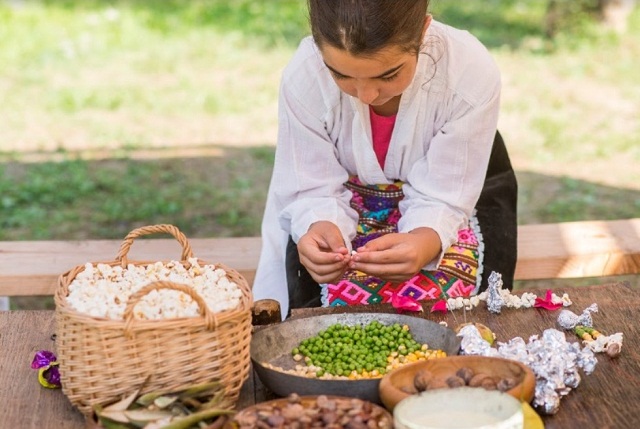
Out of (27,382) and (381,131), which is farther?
(381,131)

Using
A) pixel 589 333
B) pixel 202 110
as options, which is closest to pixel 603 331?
pixel 589 333

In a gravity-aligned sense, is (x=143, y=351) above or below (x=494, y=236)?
above

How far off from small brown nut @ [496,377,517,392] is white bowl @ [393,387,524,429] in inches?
2.9

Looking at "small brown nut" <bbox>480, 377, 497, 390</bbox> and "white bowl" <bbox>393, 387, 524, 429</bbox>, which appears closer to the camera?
"white bowl" <bbox>393, 387, 524, 429</bbox>

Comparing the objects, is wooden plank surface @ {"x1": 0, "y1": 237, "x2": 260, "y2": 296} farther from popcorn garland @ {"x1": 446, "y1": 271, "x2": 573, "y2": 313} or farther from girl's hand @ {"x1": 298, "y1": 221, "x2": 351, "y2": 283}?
popcorn garland @ {"x1": 446, "y1": 271, "x2": 573, "y2": 313}

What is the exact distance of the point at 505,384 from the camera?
192 cm

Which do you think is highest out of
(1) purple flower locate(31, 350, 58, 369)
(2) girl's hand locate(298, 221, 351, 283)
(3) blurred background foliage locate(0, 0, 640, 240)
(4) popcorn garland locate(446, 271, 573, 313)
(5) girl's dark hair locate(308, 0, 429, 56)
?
(5) girl's dark hair locate(308, 0, 429, 56)

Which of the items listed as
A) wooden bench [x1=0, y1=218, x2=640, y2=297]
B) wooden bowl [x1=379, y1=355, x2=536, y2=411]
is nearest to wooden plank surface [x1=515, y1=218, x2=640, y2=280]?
wooden bench [x1=0, y1=218, x2=640, y2=297]

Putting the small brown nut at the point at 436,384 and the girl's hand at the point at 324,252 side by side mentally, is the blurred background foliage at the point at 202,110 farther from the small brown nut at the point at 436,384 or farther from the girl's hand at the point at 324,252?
the small brown nut at the point at 436,384

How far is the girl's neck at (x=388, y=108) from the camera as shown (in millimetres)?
2838

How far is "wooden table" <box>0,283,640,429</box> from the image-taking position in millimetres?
2037

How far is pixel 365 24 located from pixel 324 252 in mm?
591

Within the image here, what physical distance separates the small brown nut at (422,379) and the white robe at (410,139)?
0.78m

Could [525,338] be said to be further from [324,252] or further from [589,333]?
[324,252]
